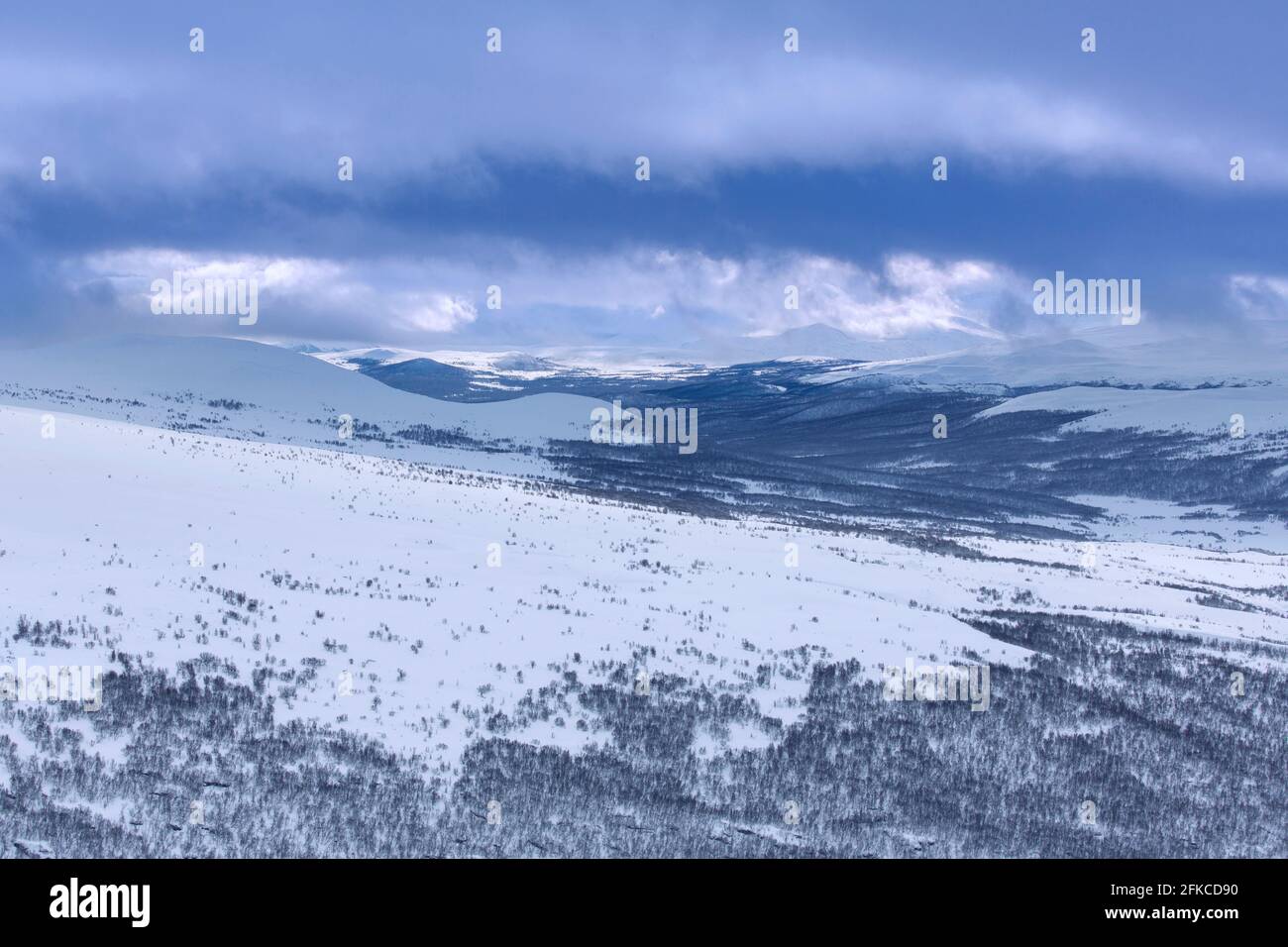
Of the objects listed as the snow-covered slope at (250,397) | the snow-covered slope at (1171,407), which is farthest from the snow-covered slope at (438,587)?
the snow-covered slope at (1171,407)

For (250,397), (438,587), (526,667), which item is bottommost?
(526,667)

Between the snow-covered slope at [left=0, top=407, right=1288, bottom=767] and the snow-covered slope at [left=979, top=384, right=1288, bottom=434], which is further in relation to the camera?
the snow-covered slope at [left=979, top=384, right=1288, bottom=434]

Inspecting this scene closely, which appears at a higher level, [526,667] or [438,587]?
[438,587]

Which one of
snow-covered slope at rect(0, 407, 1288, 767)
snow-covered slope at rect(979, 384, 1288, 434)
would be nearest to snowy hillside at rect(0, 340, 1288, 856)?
snow-covered slope at rect(0, 407, 1288, 767)

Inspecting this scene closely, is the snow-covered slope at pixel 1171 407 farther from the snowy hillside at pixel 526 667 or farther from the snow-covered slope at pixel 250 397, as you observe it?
the snowy hillside at pixel 526 667

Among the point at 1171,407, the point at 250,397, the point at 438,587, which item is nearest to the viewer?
the point at 438,587

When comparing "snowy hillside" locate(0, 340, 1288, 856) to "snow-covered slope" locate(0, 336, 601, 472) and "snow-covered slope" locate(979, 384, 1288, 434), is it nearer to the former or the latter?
"snow-covered slope" locate(0, 336, 601, 472)

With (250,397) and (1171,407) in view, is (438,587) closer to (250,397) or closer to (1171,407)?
(250,397)

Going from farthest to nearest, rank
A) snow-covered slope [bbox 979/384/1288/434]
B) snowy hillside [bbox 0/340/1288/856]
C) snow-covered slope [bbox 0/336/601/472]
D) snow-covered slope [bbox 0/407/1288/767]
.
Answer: snow-covered slope [bbox 979/384/1288/434] < snow-covered slope [bbox 0/336/601/472] < snow-covered slope [bbox 0/407/1288/767] < snowy hillside [bbox 0/340/1288/856]

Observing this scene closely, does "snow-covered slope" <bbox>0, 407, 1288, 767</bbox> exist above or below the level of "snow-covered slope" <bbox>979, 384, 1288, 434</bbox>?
below

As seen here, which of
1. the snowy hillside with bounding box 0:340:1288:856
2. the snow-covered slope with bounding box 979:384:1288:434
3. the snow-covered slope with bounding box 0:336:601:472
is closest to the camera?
the snowy hillside with bounding box 0:340:1288:856

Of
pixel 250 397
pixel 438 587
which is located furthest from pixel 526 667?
pixel 250 397

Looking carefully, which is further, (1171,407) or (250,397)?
(1171,407)
